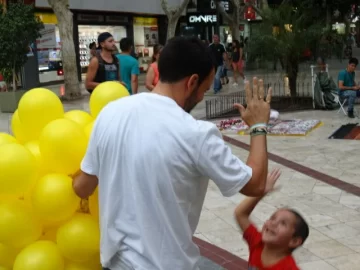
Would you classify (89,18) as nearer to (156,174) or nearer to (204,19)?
(204,19)

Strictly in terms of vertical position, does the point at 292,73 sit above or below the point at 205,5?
below

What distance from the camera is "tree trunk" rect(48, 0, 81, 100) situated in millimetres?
16516

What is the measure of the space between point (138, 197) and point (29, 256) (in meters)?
1.05

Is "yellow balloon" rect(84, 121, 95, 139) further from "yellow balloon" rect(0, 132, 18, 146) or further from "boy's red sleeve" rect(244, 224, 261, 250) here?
"boy's red sleeve" rect(244, 224, 261, 250)

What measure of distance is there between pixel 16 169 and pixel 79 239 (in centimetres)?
44

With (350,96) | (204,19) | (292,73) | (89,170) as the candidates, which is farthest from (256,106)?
(204,19)

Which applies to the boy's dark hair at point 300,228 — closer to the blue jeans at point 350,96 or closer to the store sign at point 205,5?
the blue jeans at point 350,96

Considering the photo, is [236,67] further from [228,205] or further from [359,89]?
[228,205]

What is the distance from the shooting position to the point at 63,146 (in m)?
2.76

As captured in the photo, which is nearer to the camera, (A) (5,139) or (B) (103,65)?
(A) (5,139)

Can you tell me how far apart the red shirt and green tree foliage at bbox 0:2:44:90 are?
1224 cm

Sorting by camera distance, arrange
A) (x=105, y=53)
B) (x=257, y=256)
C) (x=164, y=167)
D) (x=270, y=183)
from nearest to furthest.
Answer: (x=164, y=167) → (x=270, y=183) → (x=257, y=256) → (x=105, y=53)

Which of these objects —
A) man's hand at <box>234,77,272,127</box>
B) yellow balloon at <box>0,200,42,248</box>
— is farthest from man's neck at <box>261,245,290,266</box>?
yellow balloon at <box>0,200,42,248</box>

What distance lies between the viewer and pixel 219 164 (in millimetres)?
1986
